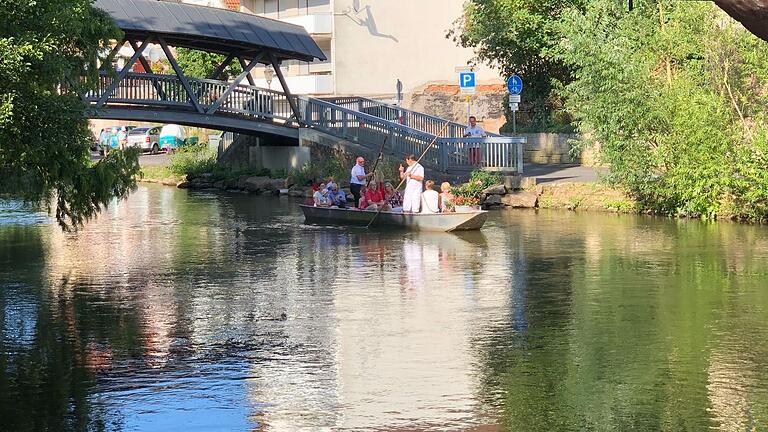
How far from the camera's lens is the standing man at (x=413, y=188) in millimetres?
32281

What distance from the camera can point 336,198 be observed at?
36.1 m

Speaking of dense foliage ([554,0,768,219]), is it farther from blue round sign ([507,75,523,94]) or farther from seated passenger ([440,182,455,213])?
blue round sign ([507,75,523,94])

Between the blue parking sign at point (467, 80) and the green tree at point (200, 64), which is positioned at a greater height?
the green tree at point (200, 64)

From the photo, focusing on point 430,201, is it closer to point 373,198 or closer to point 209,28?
point 373,198

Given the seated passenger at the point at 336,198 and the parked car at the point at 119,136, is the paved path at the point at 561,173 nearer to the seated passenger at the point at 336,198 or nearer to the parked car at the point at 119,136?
the seated passenger at the point at 336,198

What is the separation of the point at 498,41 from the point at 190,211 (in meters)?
14.7

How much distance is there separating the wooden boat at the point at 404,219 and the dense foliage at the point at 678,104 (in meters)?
5.61

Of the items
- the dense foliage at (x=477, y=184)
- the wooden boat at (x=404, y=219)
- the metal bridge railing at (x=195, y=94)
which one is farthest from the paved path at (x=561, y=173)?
the metal bridge railing at (x=195, y=94)

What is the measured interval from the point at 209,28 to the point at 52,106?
22.6 m

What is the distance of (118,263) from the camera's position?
26859 mm

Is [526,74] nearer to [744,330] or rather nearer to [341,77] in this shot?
[341,77]

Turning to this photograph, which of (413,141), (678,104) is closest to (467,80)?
(413,141)

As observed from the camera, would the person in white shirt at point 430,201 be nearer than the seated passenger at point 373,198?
Yes

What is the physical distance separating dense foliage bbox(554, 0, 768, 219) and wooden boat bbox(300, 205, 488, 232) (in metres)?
5.61
